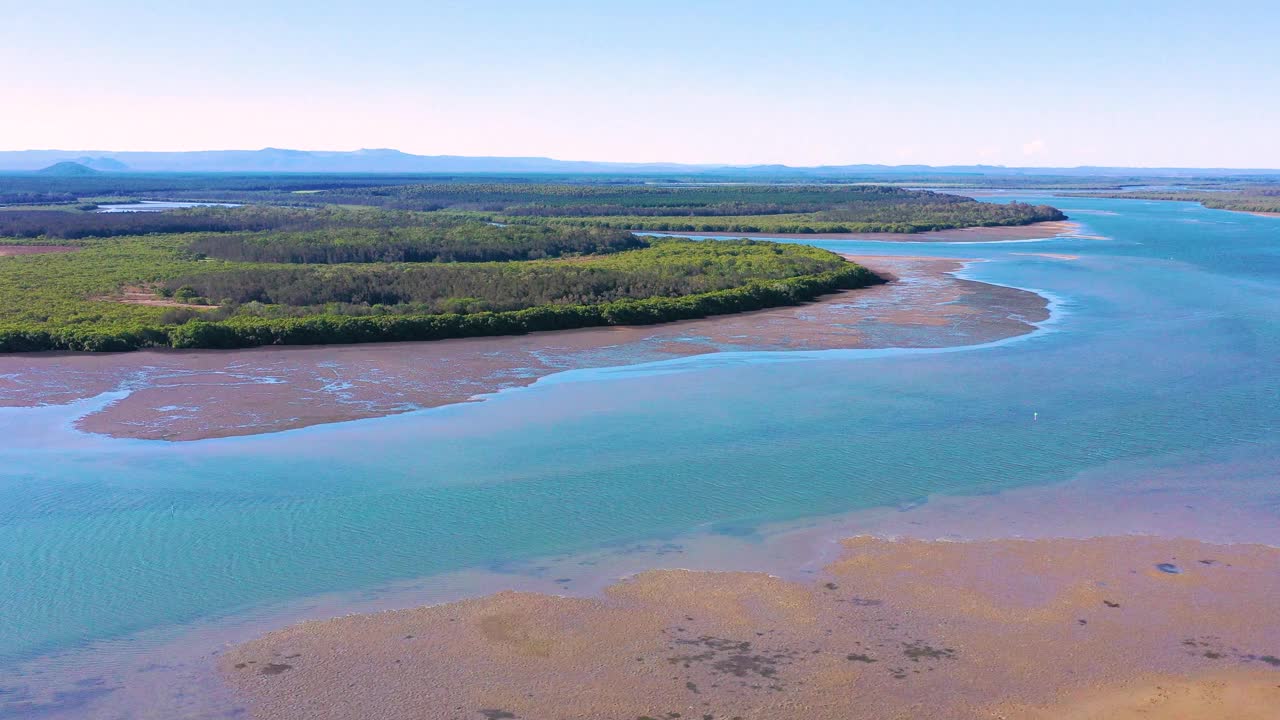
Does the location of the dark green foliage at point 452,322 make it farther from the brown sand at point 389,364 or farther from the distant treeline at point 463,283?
the distant treeline at point 463,283

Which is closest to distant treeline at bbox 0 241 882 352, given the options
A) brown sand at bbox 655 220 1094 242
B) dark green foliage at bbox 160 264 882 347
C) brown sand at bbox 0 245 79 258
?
dark green foliage at bbox 160 264 882 347

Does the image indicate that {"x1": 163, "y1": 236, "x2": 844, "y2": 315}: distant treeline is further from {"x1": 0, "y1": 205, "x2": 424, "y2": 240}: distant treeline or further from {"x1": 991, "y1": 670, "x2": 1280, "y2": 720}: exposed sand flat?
{"x1": 991, "y1": 670, "x2": 1280, "y2": 720}: exposed sand flat

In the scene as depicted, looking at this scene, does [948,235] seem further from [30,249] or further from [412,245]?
[30,249]

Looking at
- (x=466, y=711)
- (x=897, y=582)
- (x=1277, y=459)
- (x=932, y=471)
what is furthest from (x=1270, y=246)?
(x=466, y=711)

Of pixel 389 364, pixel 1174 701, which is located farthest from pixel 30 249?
pixel 1174 701

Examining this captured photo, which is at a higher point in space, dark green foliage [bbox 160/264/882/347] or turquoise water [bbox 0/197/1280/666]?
dark green foliage [bbox 160/264/882/347]

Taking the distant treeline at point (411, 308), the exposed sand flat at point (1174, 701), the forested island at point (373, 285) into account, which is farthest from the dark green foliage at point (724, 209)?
the exposed sand flat at point (1174, 701)

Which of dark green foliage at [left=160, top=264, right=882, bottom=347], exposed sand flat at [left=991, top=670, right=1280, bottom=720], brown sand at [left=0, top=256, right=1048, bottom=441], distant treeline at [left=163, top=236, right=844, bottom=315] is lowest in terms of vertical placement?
exposed sand flat at [left=991, top=670, right=1280, bottom=720]
